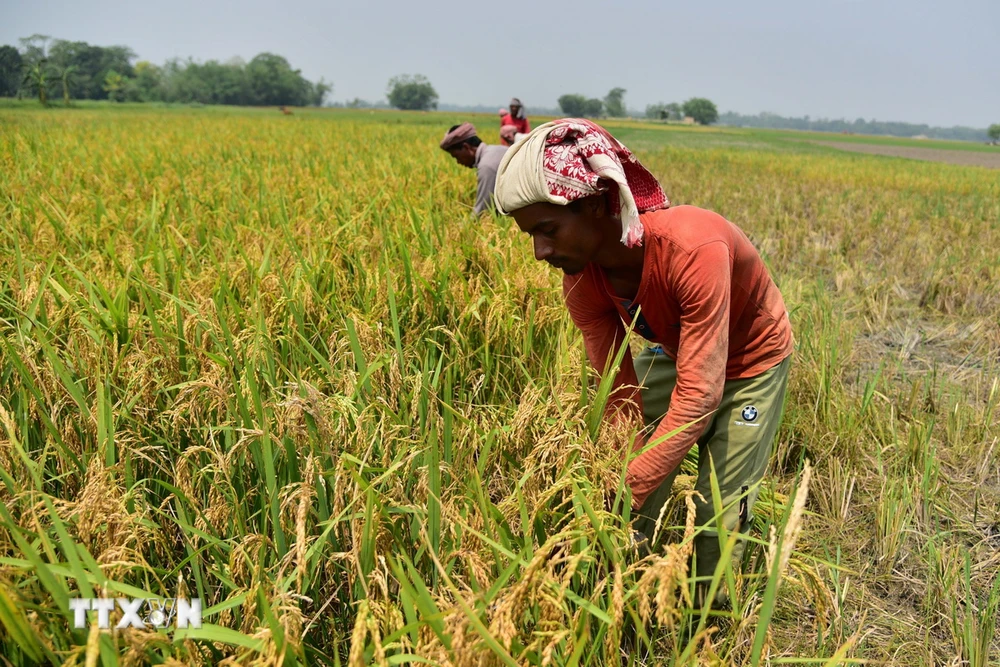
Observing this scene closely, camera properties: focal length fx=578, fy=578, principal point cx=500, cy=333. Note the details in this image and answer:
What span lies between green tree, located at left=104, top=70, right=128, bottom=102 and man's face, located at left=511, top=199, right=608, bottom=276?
98489mm

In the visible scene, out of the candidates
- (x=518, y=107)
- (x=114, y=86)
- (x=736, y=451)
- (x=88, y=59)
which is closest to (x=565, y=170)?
(x=736, y=451)

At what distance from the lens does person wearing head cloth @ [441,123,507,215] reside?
4.33m

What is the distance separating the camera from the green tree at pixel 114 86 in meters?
78.8

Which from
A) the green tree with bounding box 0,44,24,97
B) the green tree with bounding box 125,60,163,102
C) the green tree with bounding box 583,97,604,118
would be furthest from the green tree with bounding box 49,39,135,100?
the green tree with bounding box 583,97,604,118

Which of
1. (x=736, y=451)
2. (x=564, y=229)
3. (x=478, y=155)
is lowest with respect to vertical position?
(x=736, y=451)

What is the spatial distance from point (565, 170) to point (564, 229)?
128mm

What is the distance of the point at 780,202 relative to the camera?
324 inches

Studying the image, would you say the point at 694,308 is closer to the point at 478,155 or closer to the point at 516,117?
the point at 478,155

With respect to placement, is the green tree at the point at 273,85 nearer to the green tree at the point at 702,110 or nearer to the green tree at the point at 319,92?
the green tree at the point at 319,92

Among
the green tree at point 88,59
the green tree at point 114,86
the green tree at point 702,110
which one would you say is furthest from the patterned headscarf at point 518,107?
the green tree at point 702,110

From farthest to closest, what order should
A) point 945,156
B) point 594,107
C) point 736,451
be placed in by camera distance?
point 594,107, point 945,156, point 736,451

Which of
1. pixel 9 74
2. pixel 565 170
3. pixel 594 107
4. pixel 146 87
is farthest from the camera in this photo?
pixel 594 107

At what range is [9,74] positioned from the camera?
208ft

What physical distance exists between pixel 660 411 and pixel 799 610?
64 cm
